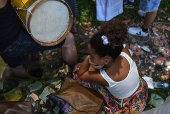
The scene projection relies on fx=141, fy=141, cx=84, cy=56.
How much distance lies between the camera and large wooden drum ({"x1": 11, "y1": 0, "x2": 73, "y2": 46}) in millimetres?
1828

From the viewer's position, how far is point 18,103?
1790 millimetres

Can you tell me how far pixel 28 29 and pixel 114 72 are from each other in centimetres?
130

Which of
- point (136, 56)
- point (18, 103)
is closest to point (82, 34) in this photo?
point (136, 56)

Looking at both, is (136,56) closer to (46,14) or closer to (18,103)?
(46,14)

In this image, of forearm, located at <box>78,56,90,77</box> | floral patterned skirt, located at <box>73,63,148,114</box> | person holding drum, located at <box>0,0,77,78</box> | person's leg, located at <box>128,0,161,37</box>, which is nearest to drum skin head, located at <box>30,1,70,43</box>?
person holding drum, located at <box>0,0,77,78</box>

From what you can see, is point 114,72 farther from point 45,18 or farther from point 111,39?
point 45,18

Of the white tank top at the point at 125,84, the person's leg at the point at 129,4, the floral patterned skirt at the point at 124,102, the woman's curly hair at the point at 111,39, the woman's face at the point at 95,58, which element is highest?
the woman's curly hair at the point at 111,39

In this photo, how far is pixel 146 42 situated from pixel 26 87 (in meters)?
2.96

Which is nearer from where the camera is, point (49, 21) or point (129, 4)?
point (49, 21)

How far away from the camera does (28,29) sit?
1917mm

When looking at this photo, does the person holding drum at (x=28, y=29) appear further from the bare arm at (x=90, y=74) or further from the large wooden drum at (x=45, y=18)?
the bare arm at (x=90, y=74)

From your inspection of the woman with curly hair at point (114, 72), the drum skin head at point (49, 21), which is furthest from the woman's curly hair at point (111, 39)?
the drum skin head at point (49, 21)

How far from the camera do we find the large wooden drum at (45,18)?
6.00 feet

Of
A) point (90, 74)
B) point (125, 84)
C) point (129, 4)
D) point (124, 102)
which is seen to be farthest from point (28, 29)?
point (129, 4)
